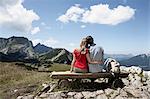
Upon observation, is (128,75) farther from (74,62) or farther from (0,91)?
(0,91)

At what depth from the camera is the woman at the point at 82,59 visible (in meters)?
12.7

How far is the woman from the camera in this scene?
12.7 m

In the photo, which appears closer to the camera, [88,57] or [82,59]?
[88,57]

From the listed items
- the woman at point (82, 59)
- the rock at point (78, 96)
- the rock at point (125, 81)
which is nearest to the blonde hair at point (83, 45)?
the woman at point (82, 59)

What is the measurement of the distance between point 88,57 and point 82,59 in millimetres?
381

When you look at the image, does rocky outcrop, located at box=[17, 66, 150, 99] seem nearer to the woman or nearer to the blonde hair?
→ the woman

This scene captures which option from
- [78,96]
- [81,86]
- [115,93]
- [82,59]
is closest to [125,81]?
[115,93]

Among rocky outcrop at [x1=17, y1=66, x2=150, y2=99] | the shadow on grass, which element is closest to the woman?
the shadow on grass

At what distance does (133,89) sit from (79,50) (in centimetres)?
287

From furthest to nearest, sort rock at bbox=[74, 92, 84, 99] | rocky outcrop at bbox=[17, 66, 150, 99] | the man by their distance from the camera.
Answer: the man
rock at bbox=[74, 92, 84, 99]
rocky outcrop at bbox=[17, 66, 150, 99]

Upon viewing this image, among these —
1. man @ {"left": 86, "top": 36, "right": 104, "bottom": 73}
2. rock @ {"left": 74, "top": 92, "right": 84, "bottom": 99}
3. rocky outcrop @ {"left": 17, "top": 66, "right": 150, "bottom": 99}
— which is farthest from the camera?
man @ {"left": 86, "top": 36, "right": 104, "bottom": 73}

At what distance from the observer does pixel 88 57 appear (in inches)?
500

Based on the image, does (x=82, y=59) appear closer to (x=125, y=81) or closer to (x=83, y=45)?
(x=83, y=45)

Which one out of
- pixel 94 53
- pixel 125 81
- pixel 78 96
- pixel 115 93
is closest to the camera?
pixel 115 93
